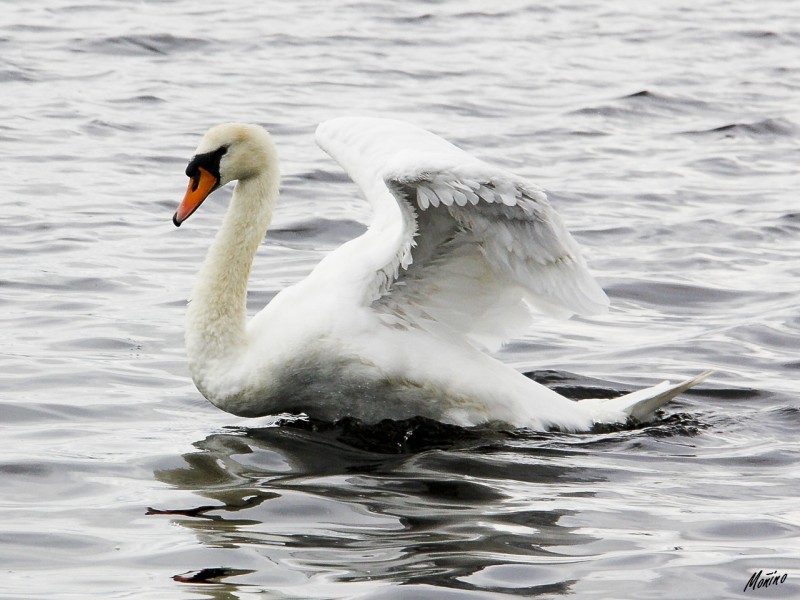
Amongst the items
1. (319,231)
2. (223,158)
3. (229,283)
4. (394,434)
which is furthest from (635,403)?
(319,231)

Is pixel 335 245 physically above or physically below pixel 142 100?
below

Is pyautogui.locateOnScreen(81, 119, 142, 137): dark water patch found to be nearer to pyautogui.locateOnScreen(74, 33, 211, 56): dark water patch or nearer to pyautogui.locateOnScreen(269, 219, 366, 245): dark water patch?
pyautogui.locateOnScreen(269, 219, 366, 245): dark water patch

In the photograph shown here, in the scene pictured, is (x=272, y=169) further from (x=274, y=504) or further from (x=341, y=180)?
(x=341, y=180)

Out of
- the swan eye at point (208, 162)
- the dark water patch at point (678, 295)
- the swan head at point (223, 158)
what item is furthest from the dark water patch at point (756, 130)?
the swan eye at point (208, 162)

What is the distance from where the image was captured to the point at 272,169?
7.70m

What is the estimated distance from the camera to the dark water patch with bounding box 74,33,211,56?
1723cm

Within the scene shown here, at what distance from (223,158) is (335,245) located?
3585 millimetres

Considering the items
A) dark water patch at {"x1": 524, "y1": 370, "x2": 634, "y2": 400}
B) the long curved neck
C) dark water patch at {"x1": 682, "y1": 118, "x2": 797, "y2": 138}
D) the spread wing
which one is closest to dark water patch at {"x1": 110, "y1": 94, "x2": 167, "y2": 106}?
dark water patch at {"x1": 682, "y1": 118, "x2": 797, "y2": 138}

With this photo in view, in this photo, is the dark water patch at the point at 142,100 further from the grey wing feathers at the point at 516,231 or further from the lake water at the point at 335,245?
the grey wing feathers at the point at 516,231

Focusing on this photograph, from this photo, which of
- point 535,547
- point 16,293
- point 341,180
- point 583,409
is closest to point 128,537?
point 535,547

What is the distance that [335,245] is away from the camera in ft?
36.4

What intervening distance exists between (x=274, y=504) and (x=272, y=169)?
7.12 feet

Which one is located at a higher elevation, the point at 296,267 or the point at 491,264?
the point at 491,264

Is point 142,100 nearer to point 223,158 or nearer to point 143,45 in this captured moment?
point 143,45
